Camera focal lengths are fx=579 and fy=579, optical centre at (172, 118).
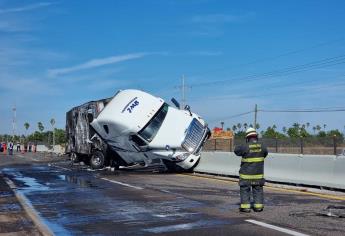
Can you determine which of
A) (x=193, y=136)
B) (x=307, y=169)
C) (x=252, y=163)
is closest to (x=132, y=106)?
(x=193, y=136)

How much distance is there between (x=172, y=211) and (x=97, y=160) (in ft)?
55.7

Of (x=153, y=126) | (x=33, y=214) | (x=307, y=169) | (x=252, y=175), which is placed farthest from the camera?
(x=153, y=126)

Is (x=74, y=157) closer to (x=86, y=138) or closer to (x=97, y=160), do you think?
(x=86, y=138)

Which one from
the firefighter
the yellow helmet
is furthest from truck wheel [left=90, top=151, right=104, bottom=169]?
the firefighter

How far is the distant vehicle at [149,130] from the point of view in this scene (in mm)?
23469

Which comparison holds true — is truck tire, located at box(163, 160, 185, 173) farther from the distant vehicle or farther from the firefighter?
the firefighter

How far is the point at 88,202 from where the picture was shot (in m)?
13.2

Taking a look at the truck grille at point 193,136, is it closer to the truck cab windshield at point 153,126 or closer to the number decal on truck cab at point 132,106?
the truck cab windshield at point 153,126

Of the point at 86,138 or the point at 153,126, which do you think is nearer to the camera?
the point at 153,126

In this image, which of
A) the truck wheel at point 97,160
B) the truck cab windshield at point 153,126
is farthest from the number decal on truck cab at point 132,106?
the truck wheel at point 97,160

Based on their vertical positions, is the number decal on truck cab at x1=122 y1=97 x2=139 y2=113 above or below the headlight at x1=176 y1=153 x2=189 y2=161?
above

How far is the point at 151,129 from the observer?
934 inches

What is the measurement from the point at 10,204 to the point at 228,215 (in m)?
5.16

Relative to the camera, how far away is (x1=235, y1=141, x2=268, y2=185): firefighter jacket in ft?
35.3
